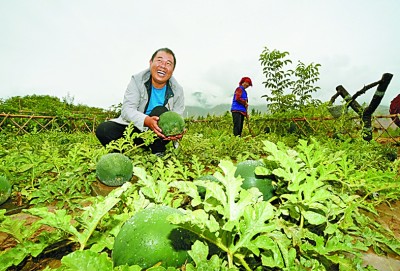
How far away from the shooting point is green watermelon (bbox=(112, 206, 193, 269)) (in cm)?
104

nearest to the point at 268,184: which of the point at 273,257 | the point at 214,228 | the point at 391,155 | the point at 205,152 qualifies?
the point at 273,257

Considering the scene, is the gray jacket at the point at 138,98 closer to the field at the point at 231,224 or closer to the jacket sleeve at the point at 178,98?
the jacket sleeve at the point at 178,98

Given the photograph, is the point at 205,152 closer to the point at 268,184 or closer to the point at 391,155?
the point at 268,184

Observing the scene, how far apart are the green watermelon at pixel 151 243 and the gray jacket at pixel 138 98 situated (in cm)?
297

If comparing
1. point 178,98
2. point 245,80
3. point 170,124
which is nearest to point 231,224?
point 170,124

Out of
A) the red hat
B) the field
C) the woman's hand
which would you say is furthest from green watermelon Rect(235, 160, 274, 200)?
the red hat

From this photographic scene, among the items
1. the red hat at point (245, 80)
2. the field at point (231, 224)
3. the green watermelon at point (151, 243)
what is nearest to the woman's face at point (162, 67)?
the field at point (231, 224)

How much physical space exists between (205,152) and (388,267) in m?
3.09

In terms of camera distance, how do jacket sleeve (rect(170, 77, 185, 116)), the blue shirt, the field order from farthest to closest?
1. jacket sleeve (rect(170, 77, 185, 116))
2. the blue shirt
3. the field

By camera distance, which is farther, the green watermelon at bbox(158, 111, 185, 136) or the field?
the green watermelon at bbox(158, 111, 185, 136)

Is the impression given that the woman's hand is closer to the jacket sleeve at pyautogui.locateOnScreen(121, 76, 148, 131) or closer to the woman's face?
the jacket sleeve at pyautogui.locateOnScreen(121, 76, 148, 131)

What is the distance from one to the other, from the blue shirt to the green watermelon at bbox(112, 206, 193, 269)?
3.73 meters

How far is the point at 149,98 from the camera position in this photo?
4645mm

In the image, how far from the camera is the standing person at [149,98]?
13.8ft
